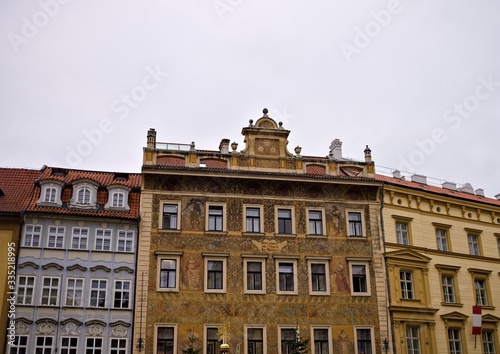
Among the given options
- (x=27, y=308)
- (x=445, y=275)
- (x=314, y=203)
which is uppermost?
(x=314, y=203)

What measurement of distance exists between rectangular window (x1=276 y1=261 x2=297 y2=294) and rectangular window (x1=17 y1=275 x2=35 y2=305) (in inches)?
433

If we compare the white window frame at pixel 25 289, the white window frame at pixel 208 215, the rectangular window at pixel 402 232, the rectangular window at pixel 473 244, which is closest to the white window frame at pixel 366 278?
the rectangular window at pixel 402 232

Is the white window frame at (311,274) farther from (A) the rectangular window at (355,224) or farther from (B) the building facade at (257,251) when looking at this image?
(A) the rectangular window at (355,224)

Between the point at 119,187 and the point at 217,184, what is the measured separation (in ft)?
15.3

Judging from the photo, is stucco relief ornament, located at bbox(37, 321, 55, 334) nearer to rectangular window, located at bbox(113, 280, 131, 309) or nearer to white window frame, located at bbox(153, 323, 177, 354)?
rectangular window, located at bbox(113, 280, 131, 309)

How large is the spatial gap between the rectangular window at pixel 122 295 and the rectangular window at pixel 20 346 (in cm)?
392

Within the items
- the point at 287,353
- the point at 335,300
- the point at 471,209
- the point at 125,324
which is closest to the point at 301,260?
the point at 335,300

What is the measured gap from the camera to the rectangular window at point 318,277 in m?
29.8

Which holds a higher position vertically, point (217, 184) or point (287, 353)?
point (217, 184)

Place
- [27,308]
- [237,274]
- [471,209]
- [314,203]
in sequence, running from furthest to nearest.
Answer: [471,209], [314,203], [237,274], [27,308]

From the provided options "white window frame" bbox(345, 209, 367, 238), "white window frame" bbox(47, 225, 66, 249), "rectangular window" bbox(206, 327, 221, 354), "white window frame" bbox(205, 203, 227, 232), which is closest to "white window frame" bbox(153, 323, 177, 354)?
"rectangular window" bbox(206, 327, 221, 354)

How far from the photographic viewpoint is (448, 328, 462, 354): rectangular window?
102 ft

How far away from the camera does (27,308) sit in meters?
27.1

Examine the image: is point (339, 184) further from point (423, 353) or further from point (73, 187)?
point (73, 187)
